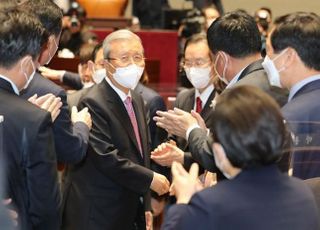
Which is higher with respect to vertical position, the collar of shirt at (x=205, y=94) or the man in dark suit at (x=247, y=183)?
the man in dark suit at (x=247, y=183)

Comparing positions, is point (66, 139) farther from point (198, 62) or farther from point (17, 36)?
point (198, 62)

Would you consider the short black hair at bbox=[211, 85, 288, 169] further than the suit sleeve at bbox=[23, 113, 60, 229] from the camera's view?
No

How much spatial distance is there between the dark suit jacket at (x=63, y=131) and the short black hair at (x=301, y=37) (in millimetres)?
926

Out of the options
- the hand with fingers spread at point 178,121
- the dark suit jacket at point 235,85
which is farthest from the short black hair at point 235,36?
the hand with fingers spread at point 178,121

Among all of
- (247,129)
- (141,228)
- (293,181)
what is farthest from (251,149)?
(141,228)

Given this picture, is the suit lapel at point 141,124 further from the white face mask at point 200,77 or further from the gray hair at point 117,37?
the white face mask at point 200,77

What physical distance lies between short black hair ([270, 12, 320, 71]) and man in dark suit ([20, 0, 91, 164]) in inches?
36.7

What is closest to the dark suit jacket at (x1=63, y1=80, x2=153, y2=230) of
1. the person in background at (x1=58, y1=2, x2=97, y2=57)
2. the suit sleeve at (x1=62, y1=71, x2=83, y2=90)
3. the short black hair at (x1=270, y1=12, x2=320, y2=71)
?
the short black hair at (x1=270, y1=12, x2=320, y2=71)

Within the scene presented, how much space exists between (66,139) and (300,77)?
3.33ft

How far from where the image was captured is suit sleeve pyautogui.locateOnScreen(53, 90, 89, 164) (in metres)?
3.32

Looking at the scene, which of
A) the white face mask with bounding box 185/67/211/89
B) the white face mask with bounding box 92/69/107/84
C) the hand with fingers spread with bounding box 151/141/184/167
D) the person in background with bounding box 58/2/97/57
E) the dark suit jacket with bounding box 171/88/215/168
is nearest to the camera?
the hand with fingers spread with bounding box 151/141/184/167

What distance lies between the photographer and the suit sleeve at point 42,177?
2934mm

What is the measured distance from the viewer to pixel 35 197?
3000 millimetres

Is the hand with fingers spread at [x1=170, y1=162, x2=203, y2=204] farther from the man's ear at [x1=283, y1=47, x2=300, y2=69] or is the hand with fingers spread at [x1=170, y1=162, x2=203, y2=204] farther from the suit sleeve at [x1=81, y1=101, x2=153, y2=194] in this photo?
the suit sleeve at [x1=81, y1=101, x2=153, y2=194]
